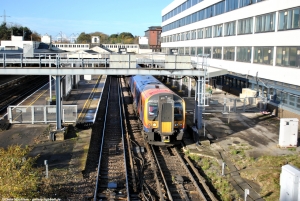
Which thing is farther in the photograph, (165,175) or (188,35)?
(188,35)

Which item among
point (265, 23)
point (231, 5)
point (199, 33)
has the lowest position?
point (265, 23)

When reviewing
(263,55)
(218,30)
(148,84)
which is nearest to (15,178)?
(148,84)

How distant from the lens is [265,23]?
79.0ft

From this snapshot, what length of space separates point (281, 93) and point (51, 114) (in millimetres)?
15036

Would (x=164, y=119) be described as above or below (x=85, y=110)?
above

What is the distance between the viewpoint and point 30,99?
2805 centimetres

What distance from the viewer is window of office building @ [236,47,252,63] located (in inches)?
1059

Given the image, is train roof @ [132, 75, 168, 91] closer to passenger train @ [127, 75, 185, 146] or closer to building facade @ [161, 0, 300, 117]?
passenger train @ [127, 75, 185, 146]

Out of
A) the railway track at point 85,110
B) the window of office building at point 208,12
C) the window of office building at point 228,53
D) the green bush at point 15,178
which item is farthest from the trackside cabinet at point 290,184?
the window of office building at point 208,12

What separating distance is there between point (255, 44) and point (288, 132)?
11764mm

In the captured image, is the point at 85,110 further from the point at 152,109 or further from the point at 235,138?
the point at 235,138

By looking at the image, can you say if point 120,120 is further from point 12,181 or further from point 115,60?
point 12,181

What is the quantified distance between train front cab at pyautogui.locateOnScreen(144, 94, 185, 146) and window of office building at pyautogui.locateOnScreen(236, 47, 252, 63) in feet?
46.3

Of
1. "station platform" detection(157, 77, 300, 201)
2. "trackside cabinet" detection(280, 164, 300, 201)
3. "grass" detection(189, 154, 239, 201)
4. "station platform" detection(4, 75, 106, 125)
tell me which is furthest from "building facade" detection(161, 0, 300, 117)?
"trackside cabinet" detection(280, 164, 300, 201)
